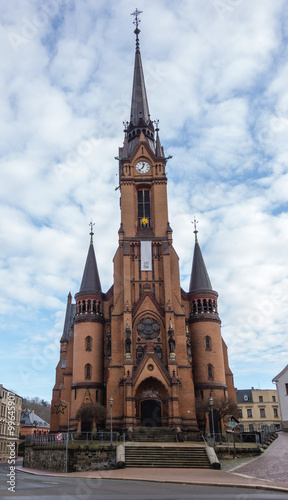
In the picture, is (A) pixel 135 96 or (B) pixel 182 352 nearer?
(B) pixel 182 352

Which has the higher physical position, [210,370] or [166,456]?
[210,370]

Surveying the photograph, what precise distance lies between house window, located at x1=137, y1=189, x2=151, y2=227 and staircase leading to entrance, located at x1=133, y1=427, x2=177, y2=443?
1031 inches

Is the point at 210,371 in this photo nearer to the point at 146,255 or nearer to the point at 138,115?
the point at 146,255

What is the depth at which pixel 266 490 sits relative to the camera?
1839cm

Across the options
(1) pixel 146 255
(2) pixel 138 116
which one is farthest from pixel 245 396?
(2) pixel 138 116

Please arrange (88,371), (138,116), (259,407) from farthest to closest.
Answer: (259,407), (138,116), (88,371)

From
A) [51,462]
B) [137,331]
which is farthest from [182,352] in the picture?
[51,462]

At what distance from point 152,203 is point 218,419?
1132 inches

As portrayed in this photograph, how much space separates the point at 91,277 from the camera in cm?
6056

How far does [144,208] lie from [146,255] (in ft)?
25.0

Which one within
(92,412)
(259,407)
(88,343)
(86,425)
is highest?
(88,343)

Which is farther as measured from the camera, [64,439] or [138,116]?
[138,116]

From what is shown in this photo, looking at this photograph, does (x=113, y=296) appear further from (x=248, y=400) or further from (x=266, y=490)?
(x=248, y=400)

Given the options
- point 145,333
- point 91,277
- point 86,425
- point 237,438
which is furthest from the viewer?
point 91,277
